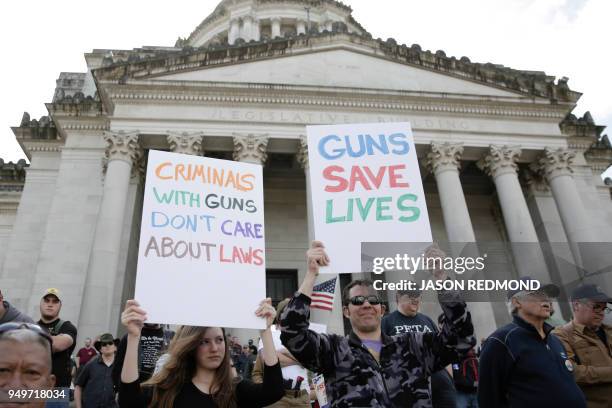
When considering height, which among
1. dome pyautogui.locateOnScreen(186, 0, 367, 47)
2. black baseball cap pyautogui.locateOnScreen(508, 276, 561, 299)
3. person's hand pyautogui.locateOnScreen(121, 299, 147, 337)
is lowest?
person's hand pyautogui.locateOnScreen(121, 299, 147, 337)

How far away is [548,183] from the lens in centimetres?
2200

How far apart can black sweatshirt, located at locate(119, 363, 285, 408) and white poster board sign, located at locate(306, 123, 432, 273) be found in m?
1.21

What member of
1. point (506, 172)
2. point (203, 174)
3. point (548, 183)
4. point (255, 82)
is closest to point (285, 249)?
point (255, 82)

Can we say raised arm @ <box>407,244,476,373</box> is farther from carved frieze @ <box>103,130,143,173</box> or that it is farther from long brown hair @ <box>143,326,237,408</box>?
carved frieze @ <box>103,130,143,173</box>

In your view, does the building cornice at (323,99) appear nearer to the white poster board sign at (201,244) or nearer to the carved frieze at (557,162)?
the carved frieze at (557,162)

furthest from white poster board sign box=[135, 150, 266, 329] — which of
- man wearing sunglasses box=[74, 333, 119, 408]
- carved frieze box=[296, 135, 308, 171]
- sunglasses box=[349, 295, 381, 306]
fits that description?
carved frieze box=[296, 135, 308, 171]

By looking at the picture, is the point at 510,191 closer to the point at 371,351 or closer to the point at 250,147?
the point at 250,147

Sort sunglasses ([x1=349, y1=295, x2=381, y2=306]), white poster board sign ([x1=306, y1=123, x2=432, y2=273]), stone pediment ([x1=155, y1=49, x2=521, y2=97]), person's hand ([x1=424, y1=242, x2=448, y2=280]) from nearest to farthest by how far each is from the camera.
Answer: person's hand ([x1=424, y1=242, x2=448, y2=280]) < sunglasses ([x1=349, y1=295, x2=381, y2=306]) < white poster board sign ([x1=306, y1=123, x2=432, y2=273]) < stone pediment ([x1=155, y1=49, x2=521, y2=97])

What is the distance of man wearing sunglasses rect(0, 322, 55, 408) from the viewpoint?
2.35 m

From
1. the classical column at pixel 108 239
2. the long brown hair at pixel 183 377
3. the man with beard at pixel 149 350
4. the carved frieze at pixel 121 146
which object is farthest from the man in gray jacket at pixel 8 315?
the carved frieze at pixel 121 146

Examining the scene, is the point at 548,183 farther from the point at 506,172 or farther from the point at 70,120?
the point at 70,120

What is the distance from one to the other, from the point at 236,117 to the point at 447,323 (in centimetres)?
1801

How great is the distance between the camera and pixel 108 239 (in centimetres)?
1738

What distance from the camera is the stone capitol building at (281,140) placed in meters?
19.5
